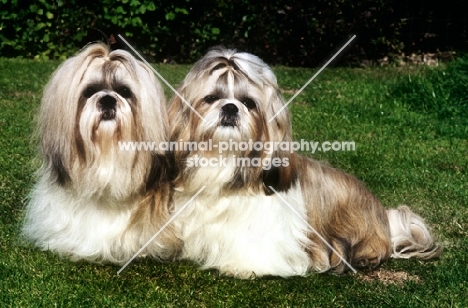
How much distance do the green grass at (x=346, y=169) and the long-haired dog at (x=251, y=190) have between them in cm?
14

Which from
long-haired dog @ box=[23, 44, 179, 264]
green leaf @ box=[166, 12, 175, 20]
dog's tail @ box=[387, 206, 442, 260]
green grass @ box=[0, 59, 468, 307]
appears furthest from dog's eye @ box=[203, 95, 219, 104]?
green leaf @ box=[166, 12, 175, 20]

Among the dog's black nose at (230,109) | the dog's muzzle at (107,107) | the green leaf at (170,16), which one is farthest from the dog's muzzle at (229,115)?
the green leaf at (170,16)

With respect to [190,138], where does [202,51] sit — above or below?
below

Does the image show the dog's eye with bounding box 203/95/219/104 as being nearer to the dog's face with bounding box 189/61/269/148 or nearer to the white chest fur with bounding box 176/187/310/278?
the dog's face with bounding box 189/61/269/148

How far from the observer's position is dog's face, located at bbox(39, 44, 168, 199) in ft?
13.9

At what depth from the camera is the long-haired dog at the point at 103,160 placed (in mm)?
4246

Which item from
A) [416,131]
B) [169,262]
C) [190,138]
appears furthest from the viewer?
[416,131]

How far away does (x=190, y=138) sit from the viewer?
4.32 meters

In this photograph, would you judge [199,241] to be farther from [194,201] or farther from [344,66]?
[344,66]

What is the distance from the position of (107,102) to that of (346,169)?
3.24 m

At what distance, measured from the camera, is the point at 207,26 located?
11.2 meters

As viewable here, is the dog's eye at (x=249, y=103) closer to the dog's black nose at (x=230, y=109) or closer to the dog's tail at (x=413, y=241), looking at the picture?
the dog's black nose at (x=230, y=109)

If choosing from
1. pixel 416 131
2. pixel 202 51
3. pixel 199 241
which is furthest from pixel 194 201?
pixel 202 51

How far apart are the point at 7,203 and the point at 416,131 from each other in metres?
4.57
